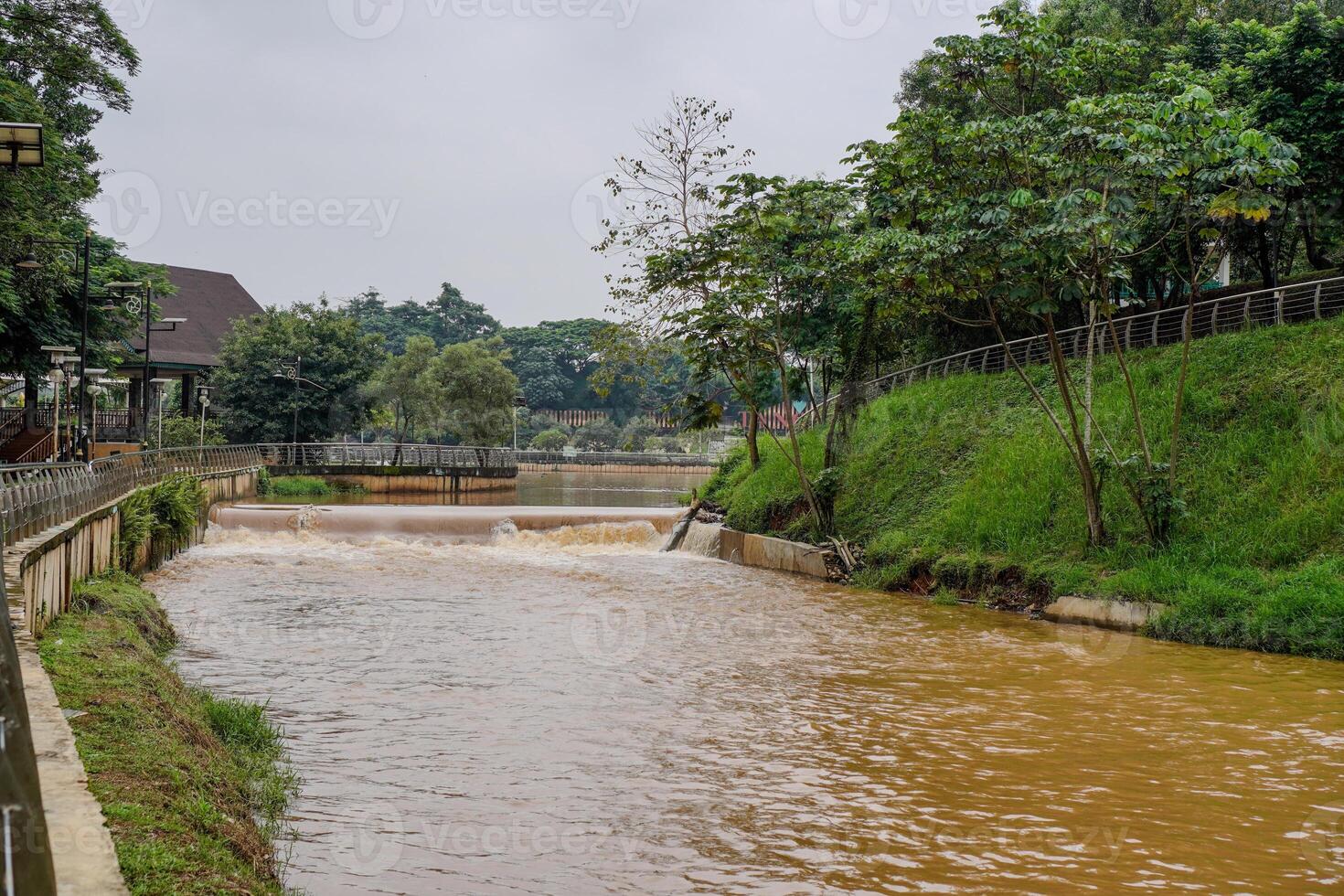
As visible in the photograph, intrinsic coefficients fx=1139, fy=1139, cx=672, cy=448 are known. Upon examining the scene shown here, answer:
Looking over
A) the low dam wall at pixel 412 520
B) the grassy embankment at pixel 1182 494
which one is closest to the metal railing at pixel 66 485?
the low dam wall at pixel 412 520

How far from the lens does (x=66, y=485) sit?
1398cm

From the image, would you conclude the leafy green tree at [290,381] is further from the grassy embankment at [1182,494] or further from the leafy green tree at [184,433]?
the grassy embankment at [1182,494]

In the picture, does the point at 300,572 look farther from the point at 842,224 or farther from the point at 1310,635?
the point at 1310,635

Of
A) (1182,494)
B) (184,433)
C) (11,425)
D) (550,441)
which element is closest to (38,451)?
(11,425)

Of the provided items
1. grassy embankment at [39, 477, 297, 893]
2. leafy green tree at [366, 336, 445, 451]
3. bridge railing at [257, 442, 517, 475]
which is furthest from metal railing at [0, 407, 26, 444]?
grassy embankment at [39, 477, 297, 893]

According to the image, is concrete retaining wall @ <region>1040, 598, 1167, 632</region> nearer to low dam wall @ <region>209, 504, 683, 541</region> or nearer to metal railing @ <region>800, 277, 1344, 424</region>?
metal railing @ <region>800, 277, 1344, 424</region>

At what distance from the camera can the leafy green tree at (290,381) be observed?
5072 cm

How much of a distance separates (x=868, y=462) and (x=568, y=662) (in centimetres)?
1267

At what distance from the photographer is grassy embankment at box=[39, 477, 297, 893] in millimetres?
4621

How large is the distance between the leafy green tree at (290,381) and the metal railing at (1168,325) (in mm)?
27361

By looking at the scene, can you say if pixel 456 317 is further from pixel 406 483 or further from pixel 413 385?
pixel 406 483

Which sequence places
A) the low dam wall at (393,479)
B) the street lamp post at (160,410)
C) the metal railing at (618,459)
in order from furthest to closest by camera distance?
the metal railing at (618,459), the low dam wall at (393,479), the street lamp post at (160,410)

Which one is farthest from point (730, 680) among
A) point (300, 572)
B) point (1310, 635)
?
point (300, 572)

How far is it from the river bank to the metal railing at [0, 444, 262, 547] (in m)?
1.19
